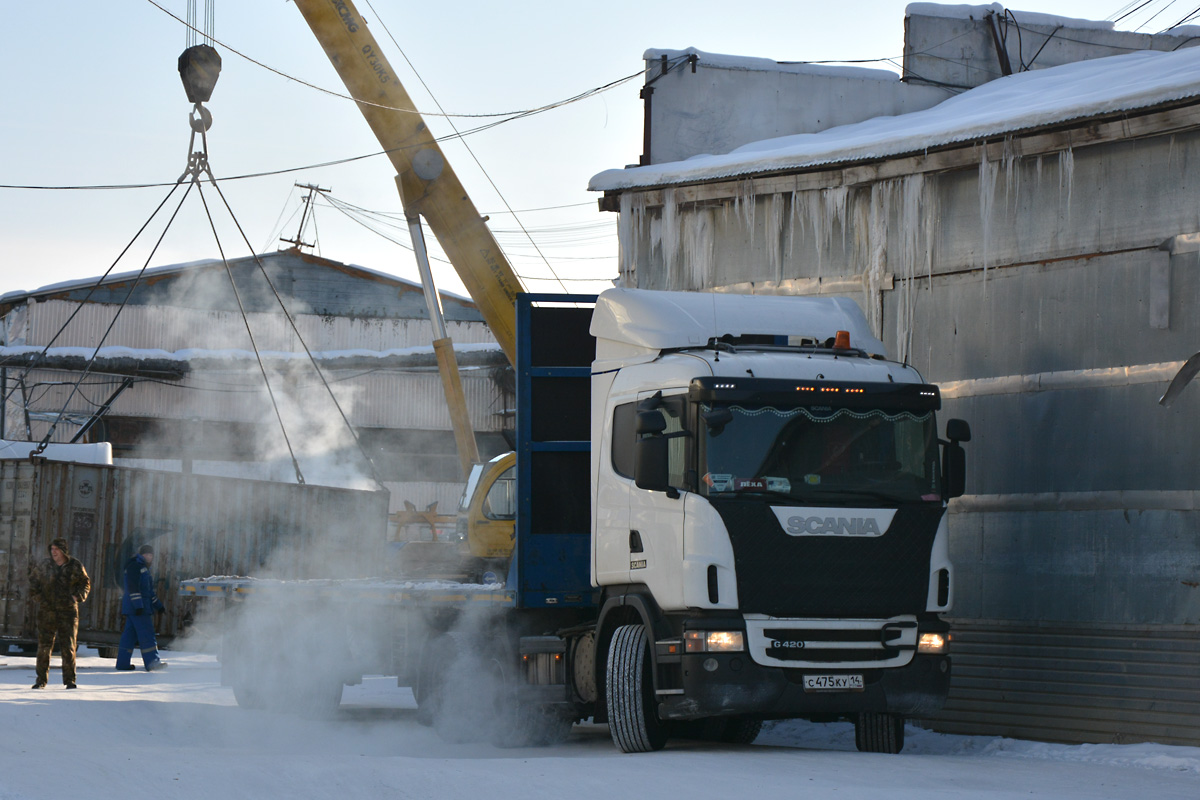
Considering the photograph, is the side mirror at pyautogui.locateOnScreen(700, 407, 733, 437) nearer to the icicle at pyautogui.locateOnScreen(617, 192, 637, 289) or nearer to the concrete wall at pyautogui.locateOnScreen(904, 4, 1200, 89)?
the icicle at pyautogui.locateOnScreen(617, 192, 637, 289)

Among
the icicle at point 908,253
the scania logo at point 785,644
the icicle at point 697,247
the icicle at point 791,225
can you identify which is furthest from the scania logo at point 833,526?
the icicle at point 697,247

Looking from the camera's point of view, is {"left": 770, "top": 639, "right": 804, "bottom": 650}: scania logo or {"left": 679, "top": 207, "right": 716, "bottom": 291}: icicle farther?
{"left": 679, "top": 207, "right": 716, "bottom": 291}: icicle

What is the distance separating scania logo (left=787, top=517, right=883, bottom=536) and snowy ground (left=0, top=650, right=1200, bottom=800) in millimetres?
1554

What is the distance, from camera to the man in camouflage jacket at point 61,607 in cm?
1368

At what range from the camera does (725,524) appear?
28.3 ft

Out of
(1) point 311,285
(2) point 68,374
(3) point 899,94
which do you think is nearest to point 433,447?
(1) point 311,285

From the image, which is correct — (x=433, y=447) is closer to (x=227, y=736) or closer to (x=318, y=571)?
(x=318, y=571)

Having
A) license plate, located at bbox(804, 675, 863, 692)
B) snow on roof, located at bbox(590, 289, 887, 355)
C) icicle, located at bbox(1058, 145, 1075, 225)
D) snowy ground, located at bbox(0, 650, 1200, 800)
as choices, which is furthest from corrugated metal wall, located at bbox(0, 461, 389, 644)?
icicle, located at bbox(1058, 145, 1075, 225)

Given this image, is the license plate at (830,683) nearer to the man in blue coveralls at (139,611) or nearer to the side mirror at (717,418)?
the side mirror at (717,418)

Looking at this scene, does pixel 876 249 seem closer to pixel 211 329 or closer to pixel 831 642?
pixel 831 642

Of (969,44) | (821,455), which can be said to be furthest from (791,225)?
(969,44)

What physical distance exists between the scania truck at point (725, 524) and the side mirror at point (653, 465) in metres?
0.02

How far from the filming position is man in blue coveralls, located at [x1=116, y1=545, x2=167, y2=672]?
54.2ft

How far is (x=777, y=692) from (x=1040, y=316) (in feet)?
16.4
